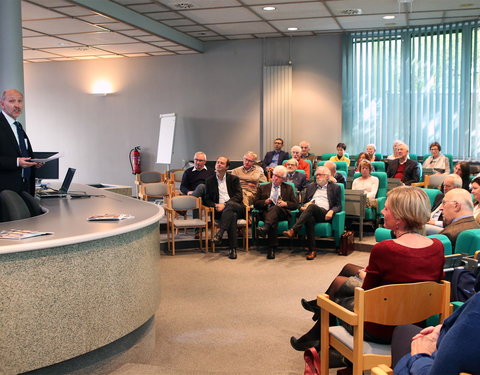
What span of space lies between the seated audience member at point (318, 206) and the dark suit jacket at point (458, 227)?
3.16 m

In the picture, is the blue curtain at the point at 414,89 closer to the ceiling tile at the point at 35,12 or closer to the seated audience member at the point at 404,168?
the seated audience member at the point at 404,168

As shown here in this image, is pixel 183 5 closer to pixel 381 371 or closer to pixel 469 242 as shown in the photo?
pixel 469 242

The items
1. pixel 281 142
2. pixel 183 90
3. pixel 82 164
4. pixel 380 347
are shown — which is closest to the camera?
pixel 380 347

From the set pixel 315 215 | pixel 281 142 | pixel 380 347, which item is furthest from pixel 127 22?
pixel 380 347

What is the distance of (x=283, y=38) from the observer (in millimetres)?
12578

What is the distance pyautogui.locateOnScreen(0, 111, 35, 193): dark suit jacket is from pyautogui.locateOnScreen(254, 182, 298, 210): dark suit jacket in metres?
3.77

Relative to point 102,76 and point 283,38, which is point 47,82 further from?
point 283,38

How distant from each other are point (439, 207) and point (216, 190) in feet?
10.4

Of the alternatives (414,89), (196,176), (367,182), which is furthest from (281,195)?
(414,89)

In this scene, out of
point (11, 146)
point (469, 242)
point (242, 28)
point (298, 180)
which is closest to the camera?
point (469, 242)

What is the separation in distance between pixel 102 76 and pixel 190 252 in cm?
803

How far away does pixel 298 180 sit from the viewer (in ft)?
27.5

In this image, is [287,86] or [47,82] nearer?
[287,86]

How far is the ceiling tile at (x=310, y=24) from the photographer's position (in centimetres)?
1077
